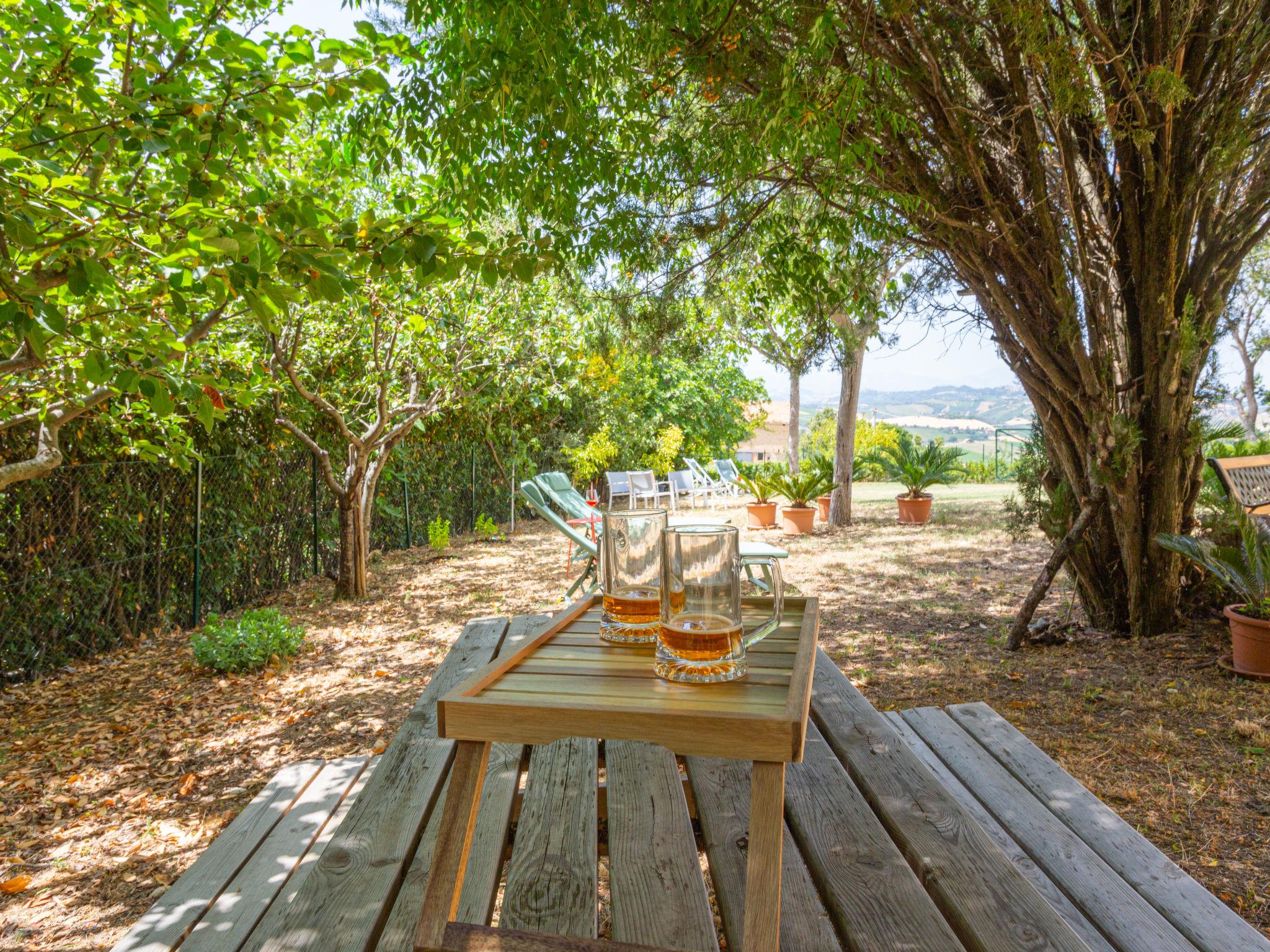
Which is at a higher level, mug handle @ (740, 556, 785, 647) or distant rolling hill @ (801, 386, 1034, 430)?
distant rolling hill @ (801, 386, 1034, 430)

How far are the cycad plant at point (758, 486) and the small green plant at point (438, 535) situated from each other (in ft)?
14.4

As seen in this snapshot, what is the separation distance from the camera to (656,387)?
623 inches

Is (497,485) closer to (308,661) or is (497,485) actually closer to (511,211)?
(511,211)

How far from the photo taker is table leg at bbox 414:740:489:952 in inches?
48.8

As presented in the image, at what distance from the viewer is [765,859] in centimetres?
114

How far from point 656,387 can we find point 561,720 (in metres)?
14.8

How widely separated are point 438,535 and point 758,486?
15.3ft

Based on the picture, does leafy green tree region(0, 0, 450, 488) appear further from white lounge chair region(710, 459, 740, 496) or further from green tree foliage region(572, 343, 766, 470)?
white lounge chair region(710, 459, 740, 496)

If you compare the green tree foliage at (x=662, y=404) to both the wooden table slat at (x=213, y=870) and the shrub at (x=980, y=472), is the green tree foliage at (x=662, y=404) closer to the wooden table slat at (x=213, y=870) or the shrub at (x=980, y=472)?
the shrub at (x=980, y=472)

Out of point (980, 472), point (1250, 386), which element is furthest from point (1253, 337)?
point (980, 472)

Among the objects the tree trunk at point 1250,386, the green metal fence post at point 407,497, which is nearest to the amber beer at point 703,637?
the green metal fence post at point 407,497

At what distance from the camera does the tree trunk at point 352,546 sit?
6578 mm

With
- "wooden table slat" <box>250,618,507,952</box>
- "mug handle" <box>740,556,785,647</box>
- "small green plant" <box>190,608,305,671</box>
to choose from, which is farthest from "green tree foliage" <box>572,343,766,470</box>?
"mug handle" <box>740,556,785,647</box>

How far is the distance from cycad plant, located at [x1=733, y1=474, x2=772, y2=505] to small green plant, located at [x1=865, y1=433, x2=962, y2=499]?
182 cm
